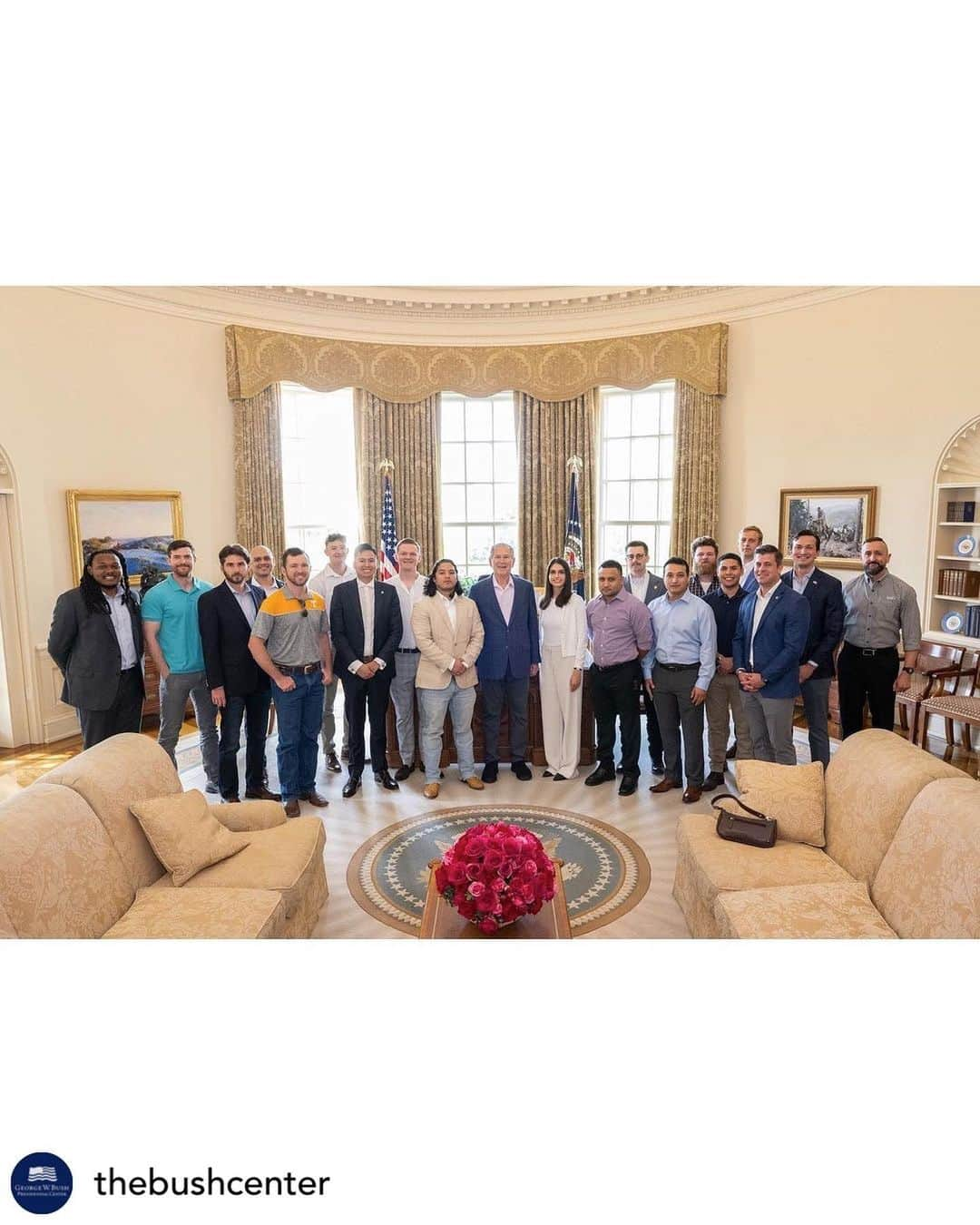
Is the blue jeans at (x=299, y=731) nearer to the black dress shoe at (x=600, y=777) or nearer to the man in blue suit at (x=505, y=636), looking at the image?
the man in blue suit at (x=505, y=636)

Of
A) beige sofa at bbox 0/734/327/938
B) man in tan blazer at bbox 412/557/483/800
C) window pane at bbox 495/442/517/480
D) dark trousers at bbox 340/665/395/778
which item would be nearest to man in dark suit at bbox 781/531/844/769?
man in tan blazer at bbox 412/557/483/800

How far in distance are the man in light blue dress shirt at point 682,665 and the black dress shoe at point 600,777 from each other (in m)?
0.35

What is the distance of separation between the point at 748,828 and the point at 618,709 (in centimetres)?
195

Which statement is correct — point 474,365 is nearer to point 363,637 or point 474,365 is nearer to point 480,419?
point 480,419

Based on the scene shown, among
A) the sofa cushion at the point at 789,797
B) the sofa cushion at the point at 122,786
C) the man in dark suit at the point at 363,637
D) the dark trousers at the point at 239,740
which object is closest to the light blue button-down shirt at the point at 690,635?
the sofa cushion at the point at 789,797

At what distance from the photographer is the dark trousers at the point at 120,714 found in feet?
15.3

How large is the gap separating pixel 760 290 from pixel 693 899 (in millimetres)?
6889

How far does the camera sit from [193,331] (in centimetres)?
787

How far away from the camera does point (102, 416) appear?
7.03 m

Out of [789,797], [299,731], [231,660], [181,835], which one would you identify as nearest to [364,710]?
[299,731]

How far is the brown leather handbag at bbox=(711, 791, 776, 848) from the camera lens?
11.2 feet

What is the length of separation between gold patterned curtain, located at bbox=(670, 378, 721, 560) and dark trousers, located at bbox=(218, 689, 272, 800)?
214 inches

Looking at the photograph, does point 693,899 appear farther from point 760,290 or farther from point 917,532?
point 760,290
